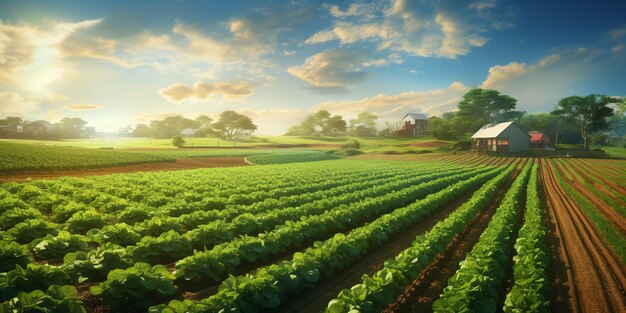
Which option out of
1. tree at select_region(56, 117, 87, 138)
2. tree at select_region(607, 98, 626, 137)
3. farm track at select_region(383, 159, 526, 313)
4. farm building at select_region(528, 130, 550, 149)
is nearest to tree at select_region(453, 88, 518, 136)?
farm building at select_region(528, 130, 550, 149)

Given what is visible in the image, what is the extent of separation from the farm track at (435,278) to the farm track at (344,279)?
1.24 m

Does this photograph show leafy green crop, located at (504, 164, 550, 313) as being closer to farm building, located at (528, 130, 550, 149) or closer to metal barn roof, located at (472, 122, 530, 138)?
metal barn roof, located at (472, 122, 530, 138)

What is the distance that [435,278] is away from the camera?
26.1 feet

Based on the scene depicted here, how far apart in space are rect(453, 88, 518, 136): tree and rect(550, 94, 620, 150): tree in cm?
1238

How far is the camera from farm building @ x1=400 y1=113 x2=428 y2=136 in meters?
96.7

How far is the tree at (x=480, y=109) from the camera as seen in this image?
71.6m

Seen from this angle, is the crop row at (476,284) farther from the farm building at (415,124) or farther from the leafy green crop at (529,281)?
the farm building at (415,124)

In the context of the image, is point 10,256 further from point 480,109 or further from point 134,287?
point 480,109

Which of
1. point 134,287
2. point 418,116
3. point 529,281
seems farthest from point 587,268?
point 418,116

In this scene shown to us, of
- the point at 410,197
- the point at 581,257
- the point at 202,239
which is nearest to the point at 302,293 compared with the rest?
the point at 202,239

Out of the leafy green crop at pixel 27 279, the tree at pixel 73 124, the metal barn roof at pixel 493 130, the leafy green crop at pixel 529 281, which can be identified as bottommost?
the leafy green crop at pixel 529 281

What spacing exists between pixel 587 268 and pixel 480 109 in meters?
75.0

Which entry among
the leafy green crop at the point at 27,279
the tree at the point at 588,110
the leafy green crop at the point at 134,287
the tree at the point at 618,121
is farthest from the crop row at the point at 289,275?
the tree at the point at 618,121

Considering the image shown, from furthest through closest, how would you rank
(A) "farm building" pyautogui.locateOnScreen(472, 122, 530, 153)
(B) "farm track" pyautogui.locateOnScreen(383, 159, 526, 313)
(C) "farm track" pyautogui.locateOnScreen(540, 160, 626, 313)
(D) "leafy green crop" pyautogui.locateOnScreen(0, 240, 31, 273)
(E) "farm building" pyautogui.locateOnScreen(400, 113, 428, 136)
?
(E) "farm building" pyautogui.locateOnScreen(400, 113, 428, 136) < (A) "farm building" pyautogui.locateOnScreen(472, 122, 530, 153) < (C) "farm track" pyautogui.locateOnScreen(540, 160, 626, 313) < (B) "farm track" pyautogui.locateOnScreen(383, 159, 526, 313) < (D) "leafy green crop" pyautogui.locateOnScreen(0, 240, 31, 273)
